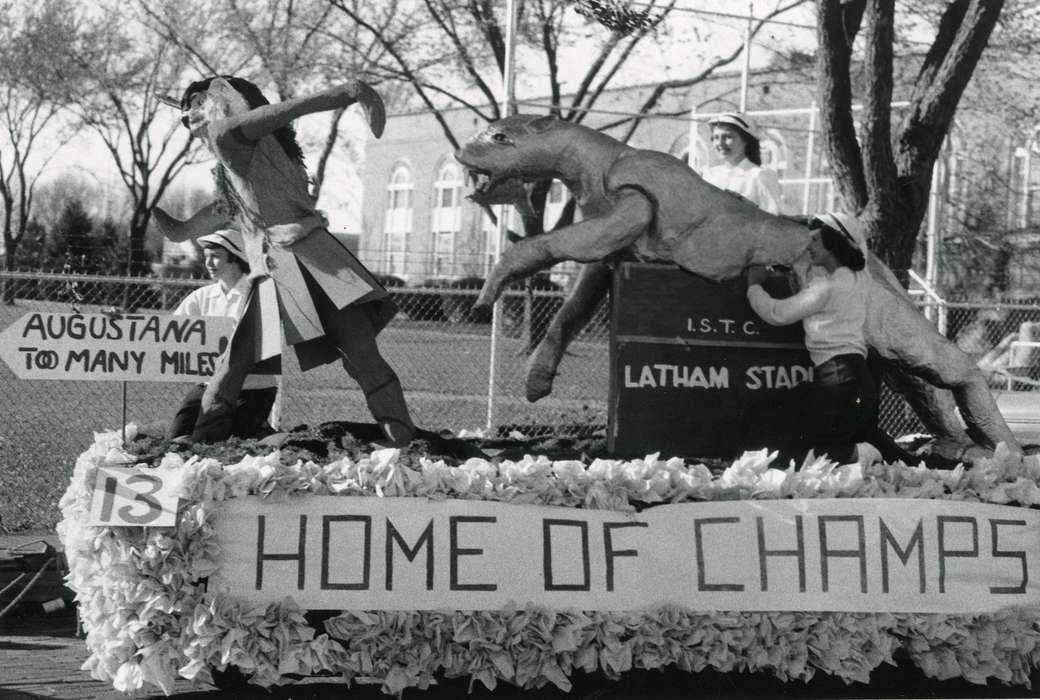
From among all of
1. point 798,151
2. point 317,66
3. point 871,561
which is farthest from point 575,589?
point 798,151

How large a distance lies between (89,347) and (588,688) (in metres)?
2.18

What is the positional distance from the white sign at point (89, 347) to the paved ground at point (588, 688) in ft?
3.54

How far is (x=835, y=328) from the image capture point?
5148 millimetres

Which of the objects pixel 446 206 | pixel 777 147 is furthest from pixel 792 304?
pixel 446 206

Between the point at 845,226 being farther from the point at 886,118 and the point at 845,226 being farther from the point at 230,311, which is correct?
the point at 886,118

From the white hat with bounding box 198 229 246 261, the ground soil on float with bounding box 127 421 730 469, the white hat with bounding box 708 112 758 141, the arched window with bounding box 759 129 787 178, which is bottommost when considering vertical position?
the ground soil on float with bounding box 127 421 730 469

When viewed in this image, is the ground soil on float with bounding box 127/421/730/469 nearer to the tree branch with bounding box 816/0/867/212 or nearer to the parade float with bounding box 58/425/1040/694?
the parade float with bounding box 58/425/1040/694

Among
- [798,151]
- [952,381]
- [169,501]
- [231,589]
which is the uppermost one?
[798,151]

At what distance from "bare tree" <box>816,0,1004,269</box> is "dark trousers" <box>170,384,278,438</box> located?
5.20 metres

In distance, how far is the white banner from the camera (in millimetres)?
4289

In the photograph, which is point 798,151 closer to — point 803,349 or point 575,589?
point 803,349

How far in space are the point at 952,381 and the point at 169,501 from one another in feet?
10.3

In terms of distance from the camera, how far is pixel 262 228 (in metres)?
5.09

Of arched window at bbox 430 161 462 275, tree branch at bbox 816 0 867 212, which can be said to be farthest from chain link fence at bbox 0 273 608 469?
arched window at bbox 430 161 462 275
